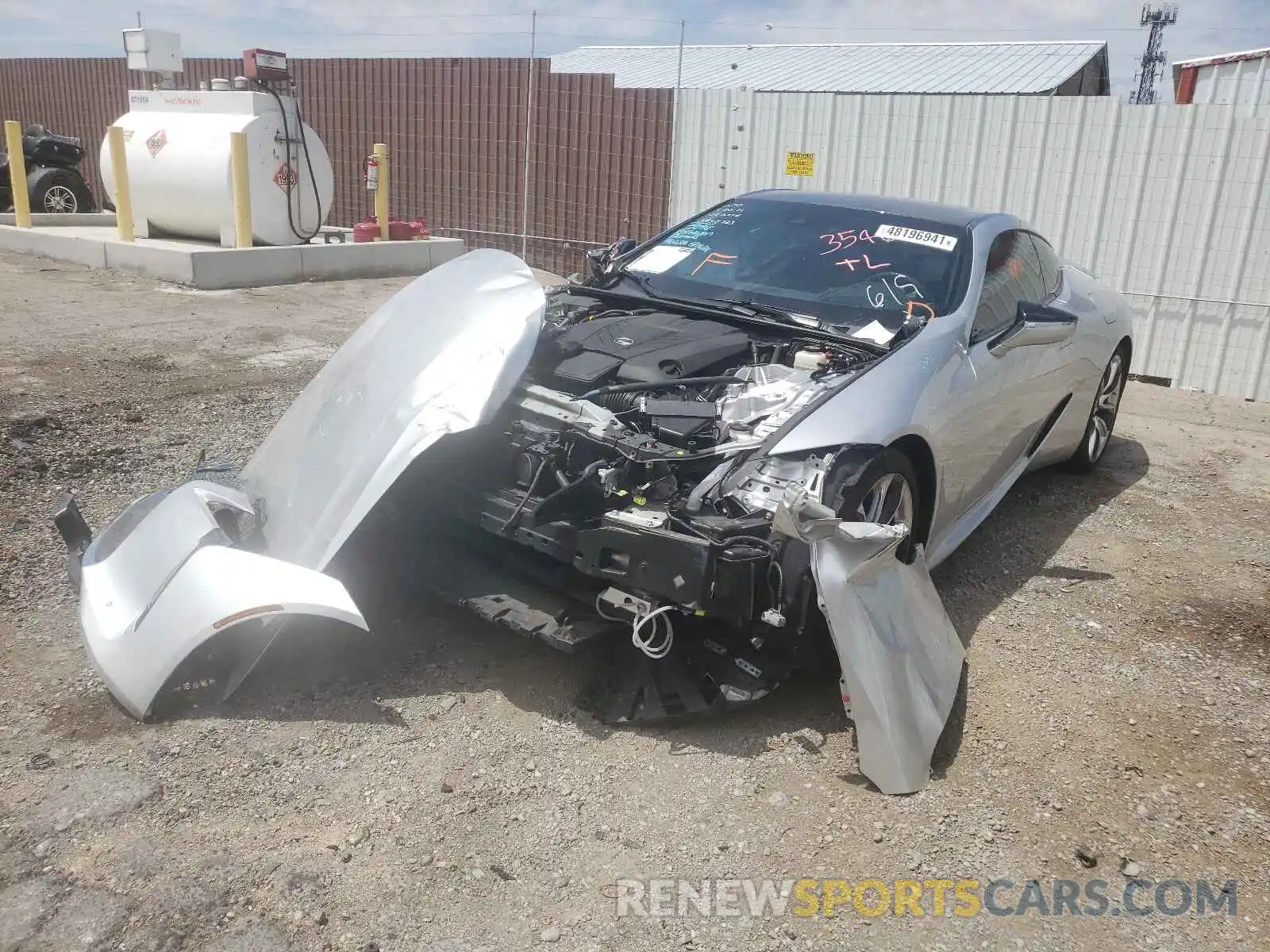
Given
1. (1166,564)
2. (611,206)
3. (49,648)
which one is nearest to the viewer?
(49,648)

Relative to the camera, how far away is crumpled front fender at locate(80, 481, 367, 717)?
2941 millimetres

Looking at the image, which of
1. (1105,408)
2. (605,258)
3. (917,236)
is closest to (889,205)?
(917,236)

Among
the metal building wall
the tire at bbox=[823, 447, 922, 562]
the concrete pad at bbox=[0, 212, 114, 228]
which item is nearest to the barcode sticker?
the tire at bbox=[823, 447, 922, 562]

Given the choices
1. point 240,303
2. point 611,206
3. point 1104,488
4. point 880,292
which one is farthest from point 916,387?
point 611,206

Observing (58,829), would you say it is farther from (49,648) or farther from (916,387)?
(916,387)

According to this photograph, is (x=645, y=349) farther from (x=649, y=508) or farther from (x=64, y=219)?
(x=64, y=219)

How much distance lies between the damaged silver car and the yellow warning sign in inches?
231

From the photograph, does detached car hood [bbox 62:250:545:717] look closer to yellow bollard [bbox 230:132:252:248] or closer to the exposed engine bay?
the exposed engine bay

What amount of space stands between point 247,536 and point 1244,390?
27.2ft

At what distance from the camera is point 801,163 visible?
32.4 ft

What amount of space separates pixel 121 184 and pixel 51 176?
3476 mm

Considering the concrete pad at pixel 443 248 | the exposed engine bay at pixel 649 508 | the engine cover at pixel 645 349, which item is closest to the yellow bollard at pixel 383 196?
the concrete pad at pixel 443 248

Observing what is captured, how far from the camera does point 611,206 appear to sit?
38.4 feet

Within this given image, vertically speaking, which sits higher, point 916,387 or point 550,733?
point 916,387
